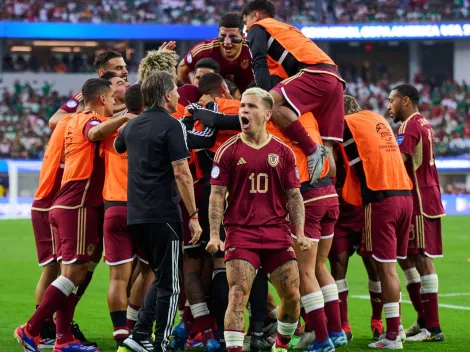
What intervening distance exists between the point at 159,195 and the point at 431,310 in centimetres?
330

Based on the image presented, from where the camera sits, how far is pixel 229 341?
679 centimetres

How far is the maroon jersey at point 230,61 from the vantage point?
960cm

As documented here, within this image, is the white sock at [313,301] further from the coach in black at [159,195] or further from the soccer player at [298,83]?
the coach in black at [159,195]

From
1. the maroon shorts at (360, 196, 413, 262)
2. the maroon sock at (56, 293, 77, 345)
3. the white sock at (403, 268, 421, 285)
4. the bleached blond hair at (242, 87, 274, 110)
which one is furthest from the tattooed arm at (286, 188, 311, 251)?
the white sock at (403, 268, 421, 285)

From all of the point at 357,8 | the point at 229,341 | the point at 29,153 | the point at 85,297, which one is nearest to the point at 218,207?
the point at 229,341

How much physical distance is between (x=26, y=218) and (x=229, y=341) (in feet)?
78.3

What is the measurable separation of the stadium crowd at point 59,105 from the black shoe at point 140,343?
31333 mm

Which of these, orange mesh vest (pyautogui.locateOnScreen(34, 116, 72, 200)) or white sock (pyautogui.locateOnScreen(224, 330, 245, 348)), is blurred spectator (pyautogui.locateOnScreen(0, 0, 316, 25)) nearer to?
orange mesh vest (pyautogui.locateOnScreen(34, 116, 72, 200))

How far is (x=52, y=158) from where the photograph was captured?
356 inches

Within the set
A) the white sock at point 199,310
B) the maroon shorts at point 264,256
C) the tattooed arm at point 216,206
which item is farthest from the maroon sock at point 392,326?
the tattooed arm at point 216,206

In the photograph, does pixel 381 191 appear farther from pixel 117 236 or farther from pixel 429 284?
pixel 117 236

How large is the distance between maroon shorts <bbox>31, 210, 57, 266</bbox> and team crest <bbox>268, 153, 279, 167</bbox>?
291 centimetres

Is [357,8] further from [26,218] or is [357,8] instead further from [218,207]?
[218,207]

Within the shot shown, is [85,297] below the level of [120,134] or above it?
below
